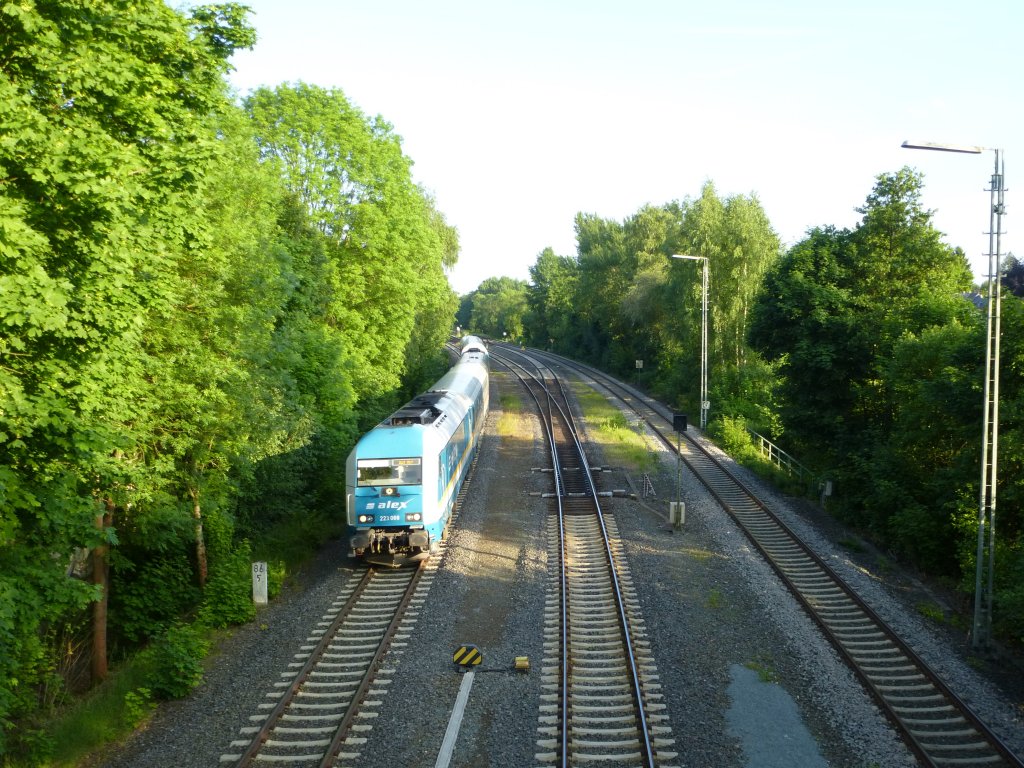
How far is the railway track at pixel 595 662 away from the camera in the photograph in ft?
33.6

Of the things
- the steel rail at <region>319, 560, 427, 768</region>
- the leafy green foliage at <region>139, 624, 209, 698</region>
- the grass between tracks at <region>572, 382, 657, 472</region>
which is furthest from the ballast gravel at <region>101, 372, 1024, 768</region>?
the grass between tracks at <region>572, 382, 657, 472</region>

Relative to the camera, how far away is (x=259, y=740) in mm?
10312

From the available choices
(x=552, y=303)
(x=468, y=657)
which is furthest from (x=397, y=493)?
(x=552, y=303)

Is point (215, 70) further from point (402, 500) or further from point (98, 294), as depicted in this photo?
point (402, 500)

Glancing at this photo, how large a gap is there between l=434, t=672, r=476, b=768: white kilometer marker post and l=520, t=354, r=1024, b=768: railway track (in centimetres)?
613

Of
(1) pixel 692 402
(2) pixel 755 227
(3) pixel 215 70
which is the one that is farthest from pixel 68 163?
(2) pixel 755 227

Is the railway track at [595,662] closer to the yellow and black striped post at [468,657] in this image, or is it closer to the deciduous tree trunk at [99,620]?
the yellow and black striped post at [468,657]

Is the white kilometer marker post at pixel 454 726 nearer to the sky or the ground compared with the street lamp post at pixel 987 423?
nearer to the ground

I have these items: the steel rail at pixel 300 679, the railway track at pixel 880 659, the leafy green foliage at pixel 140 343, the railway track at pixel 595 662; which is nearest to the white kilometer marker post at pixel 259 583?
the leafy green foliage at pixel 140 343

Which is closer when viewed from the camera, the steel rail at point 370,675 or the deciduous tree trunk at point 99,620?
the steel rail at point 370,675

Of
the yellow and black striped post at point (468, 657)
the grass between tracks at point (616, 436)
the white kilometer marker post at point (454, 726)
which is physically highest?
the grass between tracks at point (616, 436)

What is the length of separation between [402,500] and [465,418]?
24.6 ft

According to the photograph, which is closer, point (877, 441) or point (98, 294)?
point (98, 294)

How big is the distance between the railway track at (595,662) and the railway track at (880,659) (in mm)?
3413
